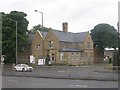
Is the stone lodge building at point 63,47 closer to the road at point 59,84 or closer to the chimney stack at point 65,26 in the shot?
the chimney stack at point 65,26

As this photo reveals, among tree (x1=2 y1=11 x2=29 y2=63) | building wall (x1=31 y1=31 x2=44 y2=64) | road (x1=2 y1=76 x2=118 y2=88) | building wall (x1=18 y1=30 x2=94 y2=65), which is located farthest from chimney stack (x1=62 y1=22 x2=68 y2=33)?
road (x1=2 y1=76 x2=118 y2=88)

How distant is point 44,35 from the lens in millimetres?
88000

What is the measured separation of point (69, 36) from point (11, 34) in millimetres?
16876

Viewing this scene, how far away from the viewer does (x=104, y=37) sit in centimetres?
10806

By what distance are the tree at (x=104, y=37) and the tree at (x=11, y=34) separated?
32.9 m

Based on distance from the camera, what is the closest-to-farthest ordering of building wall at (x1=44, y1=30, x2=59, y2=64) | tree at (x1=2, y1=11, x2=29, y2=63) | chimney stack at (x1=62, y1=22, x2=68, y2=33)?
1. tree at (x1=2, y1=11, x2=29, y2=63)
2. building wall at (x1=44, y1=30, x2=59, y2=64)
3. chimney stack at (x1=62, y1=22, x2=68, y2=33)

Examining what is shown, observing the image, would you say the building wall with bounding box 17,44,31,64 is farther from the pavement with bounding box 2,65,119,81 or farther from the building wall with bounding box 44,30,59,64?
the pavement with bounding box 2,65,119,81

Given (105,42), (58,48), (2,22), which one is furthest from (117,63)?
(105,42)

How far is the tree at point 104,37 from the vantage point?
107 meters

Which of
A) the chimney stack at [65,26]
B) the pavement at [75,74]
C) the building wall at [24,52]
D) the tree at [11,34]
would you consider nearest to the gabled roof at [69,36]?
the chimney stack at [65,26]

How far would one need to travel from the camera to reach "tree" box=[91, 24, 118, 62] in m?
107

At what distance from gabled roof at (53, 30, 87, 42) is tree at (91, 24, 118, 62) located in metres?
18.0

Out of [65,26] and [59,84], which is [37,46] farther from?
[59,84]

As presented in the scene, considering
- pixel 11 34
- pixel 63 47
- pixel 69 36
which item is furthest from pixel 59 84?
pixel 69 36
